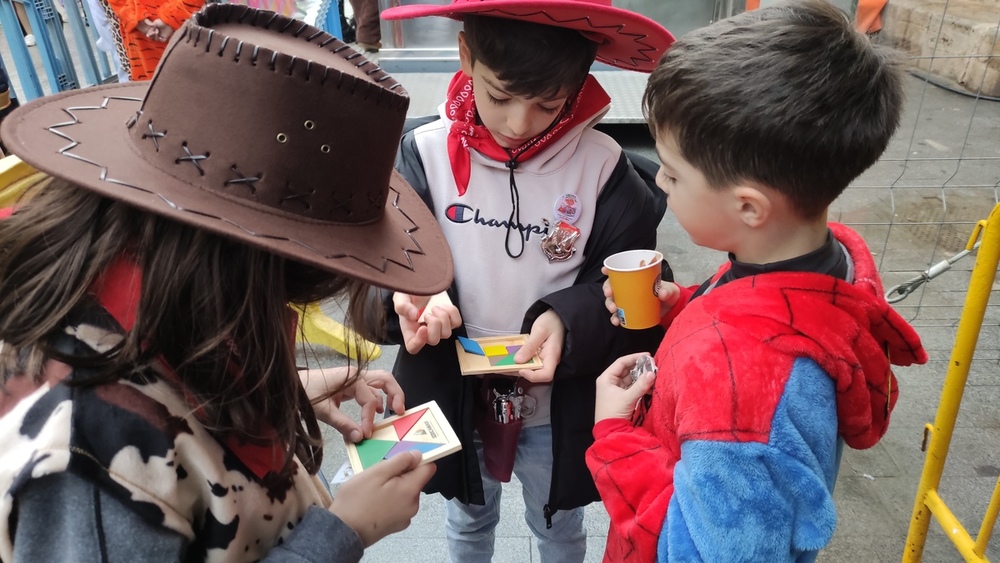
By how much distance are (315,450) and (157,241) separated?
1.95 feet

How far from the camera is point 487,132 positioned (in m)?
1.65

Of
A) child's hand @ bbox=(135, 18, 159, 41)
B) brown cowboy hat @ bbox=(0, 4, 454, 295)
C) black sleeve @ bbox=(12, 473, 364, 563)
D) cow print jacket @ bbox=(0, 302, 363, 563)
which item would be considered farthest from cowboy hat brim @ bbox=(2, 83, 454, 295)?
child's hand @ bbox=(135, 18, 159, 41)

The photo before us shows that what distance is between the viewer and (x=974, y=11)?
248 inches

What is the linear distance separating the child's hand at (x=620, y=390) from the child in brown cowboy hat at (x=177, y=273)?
1.74 ft

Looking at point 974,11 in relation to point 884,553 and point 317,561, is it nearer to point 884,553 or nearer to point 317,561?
point 884,553

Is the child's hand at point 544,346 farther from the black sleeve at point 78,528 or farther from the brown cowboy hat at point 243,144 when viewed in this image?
the black sleeve at point 78,528

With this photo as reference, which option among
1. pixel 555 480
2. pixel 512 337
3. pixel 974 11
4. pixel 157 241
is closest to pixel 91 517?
pixel 157 241

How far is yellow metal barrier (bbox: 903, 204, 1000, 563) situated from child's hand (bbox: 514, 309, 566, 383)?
112 centimetres

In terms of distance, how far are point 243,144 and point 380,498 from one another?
0.65 meters

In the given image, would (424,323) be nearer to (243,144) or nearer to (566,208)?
(566,208)

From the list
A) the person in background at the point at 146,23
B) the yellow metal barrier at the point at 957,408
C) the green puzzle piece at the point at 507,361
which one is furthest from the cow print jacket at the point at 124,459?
the person in background at the point at 146,23

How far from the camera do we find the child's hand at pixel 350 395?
140 centimetres

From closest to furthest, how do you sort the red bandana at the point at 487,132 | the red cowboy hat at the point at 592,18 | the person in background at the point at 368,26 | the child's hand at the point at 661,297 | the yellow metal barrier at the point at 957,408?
1. the red cowboy hat at the point at 592,18
2. the child's hand at the point at 661,297
3. the red bandana at the point at 487,132
4. the yellow metal barrier at the point at 957,408
5. the person in background at the point at 368,26

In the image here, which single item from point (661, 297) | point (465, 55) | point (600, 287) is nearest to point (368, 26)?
point (465, 55)
